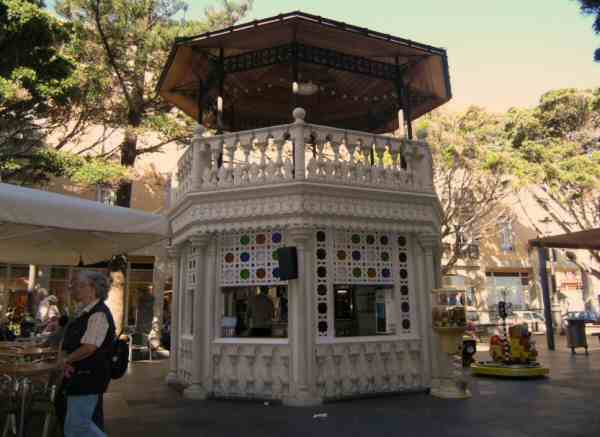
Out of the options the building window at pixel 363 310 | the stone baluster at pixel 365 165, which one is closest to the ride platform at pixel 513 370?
the building window at pixel 363 310

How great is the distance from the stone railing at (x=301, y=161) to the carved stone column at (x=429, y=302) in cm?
106

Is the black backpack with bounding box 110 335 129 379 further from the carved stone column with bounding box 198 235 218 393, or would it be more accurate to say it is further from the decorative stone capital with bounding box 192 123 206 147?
the decorative stone capital with bounding box 192 123 206 147

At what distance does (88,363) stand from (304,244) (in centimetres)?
450

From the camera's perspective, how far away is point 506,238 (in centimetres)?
3241

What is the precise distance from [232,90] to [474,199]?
15.9 m

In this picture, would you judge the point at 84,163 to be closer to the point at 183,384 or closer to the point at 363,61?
the point at 183,384

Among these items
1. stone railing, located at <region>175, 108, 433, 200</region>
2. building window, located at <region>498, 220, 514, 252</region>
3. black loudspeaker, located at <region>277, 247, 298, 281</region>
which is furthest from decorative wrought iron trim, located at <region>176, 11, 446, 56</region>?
building window, located at <region>498, 220, 514, 252</region>

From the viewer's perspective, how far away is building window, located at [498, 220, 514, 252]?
32.1 m

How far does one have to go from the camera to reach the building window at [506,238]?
32.1 metres

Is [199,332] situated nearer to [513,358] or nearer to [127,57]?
[513,358]

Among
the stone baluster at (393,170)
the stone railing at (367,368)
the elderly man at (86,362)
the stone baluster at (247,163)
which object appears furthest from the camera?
the stone baluster at (393,170)

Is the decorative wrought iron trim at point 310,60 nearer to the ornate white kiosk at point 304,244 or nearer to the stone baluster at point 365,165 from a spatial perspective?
the ornate white kiosk at point 304,244

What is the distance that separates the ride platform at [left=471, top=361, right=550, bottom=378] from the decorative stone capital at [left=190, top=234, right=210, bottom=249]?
6806mm

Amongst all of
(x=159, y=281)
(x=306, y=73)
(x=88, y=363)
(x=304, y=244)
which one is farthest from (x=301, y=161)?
(x=159, y=281)
